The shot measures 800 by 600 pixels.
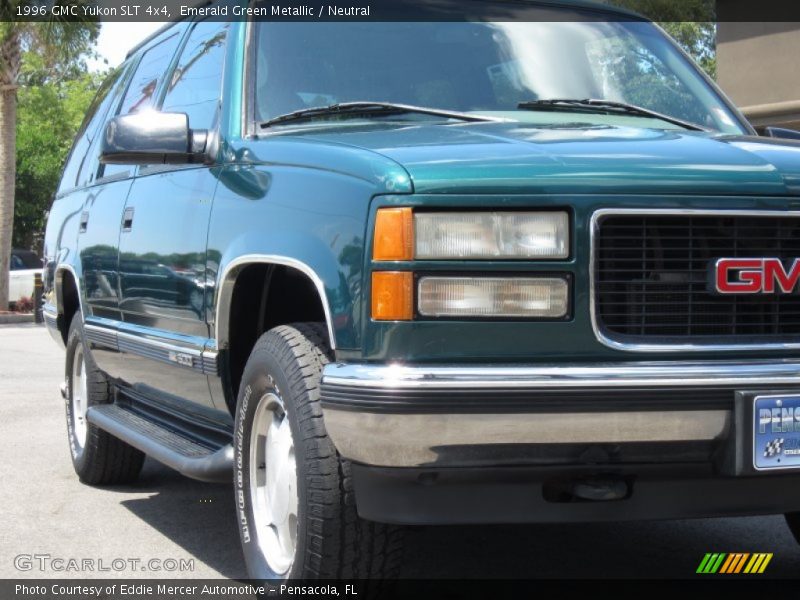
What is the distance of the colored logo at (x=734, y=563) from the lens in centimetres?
450

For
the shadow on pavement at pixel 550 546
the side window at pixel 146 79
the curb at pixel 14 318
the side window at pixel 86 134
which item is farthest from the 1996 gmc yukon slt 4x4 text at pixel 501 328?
the curb at pixel 14 318

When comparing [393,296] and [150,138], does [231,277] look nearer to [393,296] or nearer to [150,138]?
[150,138]

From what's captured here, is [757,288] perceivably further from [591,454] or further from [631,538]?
[631,538]

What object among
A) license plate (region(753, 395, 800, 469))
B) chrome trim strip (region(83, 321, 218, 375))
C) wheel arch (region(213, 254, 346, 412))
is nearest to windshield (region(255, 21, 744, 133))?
wheel arch (region(213, 254, 346, 412))

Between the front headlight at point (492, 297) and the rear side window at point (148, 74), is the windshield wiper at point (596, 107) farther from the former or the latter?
the rear side window at point (148, 74)

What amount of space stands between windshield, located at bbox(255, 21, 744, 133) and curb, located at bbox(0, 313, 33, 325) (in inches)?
798

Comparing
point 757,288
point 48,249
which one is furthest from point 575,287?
point 48,249

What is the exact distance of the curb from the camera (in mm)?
23562

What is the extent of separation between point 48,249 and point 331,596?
4028 mm

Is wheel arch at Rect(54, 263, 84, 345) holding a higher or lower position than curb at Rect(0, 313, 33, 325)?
higher

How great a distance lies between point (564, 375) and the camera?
3053 millimetres

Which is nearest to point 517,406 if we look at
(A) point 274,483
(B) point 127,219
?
(A) point 274,483

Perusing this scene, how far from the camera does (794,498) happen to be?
11.0 feet

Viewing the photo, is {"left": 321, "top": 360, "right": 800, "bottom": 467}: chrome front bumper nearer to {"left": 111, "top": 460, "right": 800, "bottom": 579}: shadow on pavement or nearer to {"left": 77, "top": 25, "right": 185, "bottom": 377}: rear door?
{"left": 111, "top": 460, "right": 800, "bottom": 579}: shadow on pavement
